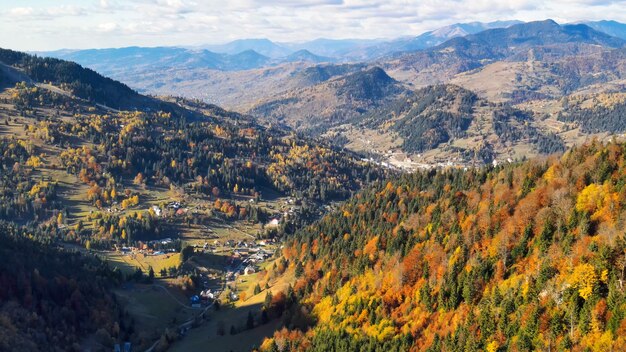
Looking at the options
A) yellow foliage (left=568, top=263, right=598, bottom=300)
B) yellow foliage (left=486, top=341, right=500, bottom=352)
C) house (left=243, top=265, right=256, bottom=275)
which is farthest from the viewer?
house (left=243, top=265, right=256, bottom=275)

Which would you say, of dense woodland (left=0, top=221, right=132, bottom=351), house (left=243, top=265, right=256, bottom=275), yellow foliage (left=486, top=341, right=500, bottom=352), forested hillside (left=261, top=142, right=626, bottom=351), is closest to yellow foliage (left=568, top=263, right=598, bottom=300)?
forested hillside (left=261, top=142, right=626, bottom=351)

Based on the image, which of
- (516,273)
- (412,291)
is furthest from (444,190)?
(516,273)

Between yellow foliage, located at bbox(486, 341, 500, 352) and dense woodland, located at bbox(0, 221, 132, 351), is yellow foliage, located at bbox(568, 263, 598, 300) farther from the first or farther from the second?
dense woodland, located at bbox(0, 221, 132, 351)

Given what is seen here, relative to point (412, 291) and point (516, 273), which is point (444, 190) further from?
point (516, 273)

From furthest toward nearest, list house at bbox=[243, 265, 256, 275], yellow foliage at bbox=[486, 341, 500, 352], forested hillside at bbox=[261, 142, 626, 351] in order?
house at bbox=[243, 265, 256, 275] → yellow foliage at bbox=[486, 341, 500, 352] → forested hillside at bbox=[261, 142, 626, 351]

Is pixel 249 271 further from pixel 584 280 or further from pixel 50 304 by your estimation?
pixel 584 280

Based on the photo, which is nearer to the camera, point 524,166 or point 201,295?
point 524,166

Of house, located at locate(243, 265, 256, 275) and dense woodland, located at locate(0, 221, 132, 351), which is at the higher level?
dense woodland, located at locate(0, 221, 132, 351)

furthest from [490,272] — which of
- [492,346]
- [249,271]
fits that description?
[249,271]
